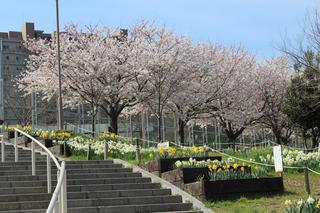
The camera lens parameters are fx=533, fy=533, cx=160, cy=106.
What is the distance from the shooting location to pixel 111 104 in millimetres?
30859

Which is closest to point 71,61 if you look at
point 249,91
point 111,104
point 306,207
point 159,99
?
point 111,104

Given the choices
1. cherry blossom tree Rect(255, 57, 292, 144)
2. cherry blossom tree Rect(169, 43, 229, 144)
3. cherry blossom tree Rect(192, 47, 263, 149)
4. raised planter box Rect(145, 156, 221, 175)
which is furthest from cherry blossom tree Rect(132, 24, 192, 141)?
raised planter box Rect(145, 156, 221, 175)

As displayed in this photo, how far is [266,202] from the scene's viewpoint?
11312 millimetres

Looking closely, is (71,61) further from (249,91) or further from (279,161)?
(279,161)

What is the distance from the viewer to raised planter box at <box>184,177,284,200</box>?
37.8 ft

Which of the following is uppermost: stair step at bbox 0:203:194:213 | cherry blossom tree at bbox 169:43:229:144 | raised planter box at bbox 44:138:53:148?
cherry blossom tree at bbox 169:43:229:144

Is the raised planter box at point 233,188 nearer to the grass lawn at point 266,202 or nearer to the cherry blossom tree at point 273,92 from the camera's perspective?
the grass lawn at point 266,202

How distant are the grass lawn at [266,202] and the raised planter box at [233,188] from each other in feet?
0.62

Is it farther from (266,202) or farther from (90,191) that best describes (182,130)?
(266,202)

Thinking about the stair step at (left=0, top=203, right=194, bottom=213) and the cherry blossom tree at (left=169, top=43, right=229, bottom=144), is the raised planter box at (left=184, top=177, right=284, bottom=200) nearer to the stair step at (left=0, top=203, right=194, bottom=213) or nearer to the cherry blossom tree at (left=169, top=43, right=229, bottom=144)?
the stair step at (left=0, top=203, right=194, bottom=213)

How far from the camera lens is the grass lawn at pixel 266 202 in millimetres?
10570

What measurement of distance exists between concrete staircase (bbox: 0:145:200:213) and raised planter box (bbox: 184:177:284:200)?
0.44 m

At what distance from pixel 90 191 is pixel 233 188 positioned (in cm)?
322

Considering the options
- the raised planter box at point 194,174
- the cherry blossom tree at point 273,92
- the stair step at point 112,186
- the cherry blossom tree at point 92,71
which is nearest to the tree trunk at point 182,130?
the cherry blossom tree at point 92,71
